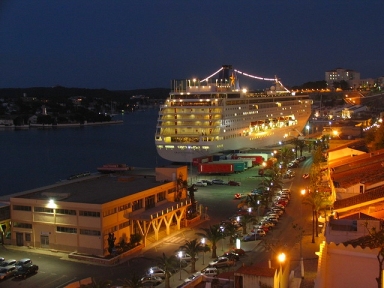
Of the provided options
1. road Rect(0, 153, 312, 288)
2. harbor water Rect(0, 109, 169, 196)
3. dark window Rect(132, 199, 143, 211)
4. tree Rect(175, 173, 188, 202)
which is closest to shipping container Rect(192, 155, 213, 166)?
harbor water Rect(0, 109, 169, 196)

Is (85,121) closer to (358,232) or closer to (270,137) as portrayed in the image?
(270,137)

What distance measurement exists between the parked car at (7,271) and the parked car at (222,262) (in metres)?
3.11

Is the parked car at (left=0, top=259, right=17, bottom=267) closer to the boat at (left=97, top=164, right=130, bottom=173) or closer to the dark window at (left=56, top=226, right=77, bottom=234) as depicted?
the dark window at (left=56, top=226, right=77, bottom=234)

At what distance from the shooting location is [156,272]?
7559 millimetres

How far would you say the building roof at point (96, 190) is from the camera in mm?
9469

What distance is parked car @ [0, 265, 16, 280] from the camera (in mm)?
7750

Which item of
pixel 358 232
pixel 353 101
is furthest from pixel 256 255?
pixel 353 101

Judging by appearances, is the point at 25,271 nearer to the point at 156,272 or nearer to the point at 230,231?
the point at 156,272

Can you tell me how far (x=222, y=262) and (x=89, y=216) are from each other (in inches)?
103

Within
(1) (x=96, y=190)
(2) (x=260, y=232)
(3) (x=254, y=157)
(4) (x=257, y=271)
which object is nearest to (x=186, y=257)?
(2) (x=260, y=232)

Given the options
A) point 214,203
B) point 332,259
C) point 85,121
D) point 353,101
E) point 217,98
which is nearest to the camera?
point 332,259

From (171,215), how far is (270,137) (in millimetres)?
19599

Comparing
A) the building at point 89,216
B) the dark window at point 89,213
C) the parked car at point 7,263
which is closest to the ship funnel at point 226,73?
the building at point 89,216

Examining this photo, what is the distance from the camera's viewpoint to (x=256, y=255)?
327 inches
